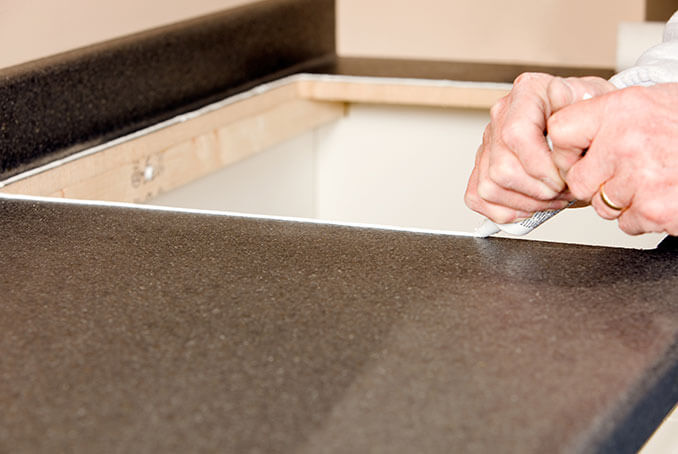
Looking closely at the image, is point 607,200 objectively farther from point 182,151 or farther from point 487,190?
point 182,151

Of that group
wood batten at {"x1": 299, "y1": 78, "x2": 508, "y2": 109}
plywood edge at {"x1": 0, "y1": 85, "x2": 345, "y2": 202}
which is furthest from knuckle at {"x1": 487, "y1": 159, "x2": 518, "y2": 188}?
wood batten at {"x1": 299, "y1": 78, "x2": 508, "y2": 109}

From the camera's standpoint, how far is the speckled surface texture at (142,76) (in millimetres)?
877

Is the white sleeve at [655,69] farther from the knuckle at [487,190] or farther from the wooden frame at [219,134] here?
the wooden frame at [219,134]

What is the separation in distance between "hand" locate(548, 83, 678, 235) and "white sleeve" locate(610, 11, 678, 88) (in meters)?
0.09

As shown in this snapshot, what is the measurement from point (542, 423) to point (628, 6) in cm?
119

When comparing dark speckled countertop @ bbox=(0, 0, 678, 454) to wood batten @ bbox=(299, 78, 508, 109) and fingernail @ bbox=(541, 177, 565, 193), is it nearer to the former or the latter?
fingernail @ bbox=(541, 177, 565, 193)

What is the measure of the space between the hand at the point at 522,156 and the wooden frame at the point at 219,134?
1.34 feet

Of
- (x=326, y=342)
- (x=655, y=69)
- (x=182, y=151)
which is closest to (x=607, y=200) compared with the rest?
(x=655, y=69)

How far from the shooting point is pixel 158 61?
108 cm

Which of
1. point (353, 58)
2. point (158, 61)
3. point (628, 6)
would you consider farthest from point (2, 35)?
point (628, 6)

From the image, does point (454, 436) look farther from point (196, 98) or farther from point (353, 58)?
A: point (353, 58)

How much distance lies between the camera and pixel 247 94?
1.22 metres

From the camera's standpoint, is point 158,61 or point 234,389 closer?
point 234,389

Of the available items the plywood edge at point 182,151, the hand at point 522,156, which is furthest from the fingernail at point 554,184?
the plywood edge at point 182,151
